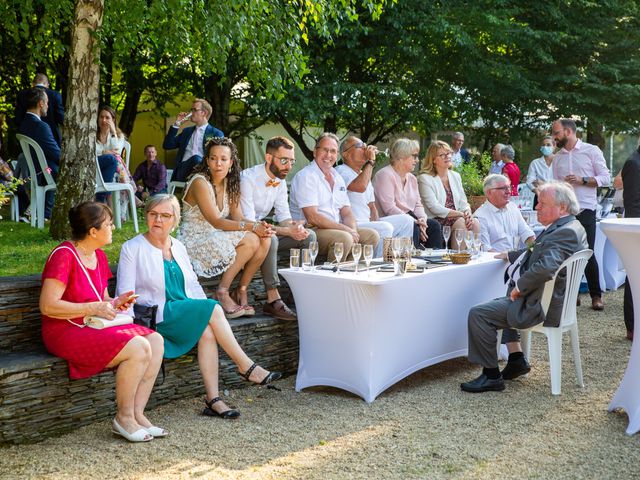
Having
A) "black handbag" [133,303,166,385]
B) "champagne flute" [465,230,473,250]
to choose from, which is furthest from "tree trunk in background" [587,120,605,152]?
"black handbag" [133,303,166,385]

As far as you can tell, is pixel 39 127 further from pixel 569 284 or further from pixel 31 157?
pixel 569 284

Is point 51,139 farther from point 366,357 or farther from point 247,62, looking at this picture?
point 366,357

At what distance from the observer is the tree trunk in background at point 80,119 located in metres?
6.67

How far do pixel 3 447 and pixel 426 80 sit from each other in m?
12.3

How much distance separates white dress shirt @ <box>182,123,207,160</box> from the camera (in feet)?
26.0

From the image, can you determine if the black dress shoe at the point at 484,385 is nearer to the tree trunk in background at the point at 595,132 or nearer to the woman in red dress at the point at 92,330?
the woman in red dress at the point at 92,330

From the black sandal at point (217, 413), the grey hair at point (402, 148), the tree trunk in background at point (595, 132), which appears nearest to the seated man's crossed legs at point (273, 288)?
the black sandal at point (217, 413)

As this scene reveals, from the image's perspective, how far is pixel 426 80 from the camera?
1519cm

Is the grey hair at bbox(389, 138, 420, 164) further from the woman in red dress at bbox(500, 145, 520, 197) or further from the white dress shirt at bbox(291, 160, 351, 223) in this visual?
the woman in red dress at bbox(500, 145, 520, 197)

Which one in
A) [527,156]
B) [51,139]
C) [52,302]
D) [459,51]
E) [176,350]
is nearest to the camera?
[52,302]

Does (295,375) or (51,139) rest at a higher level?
(51,139)

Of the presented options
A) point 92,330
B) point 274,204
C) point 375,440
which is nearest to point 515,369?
point 375,440

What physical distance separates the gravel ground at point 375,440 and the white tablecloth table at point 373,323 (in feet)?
0.46

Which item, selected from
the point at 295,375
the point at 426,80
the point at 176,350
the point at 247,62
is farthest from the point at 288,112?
the point at 176,350
